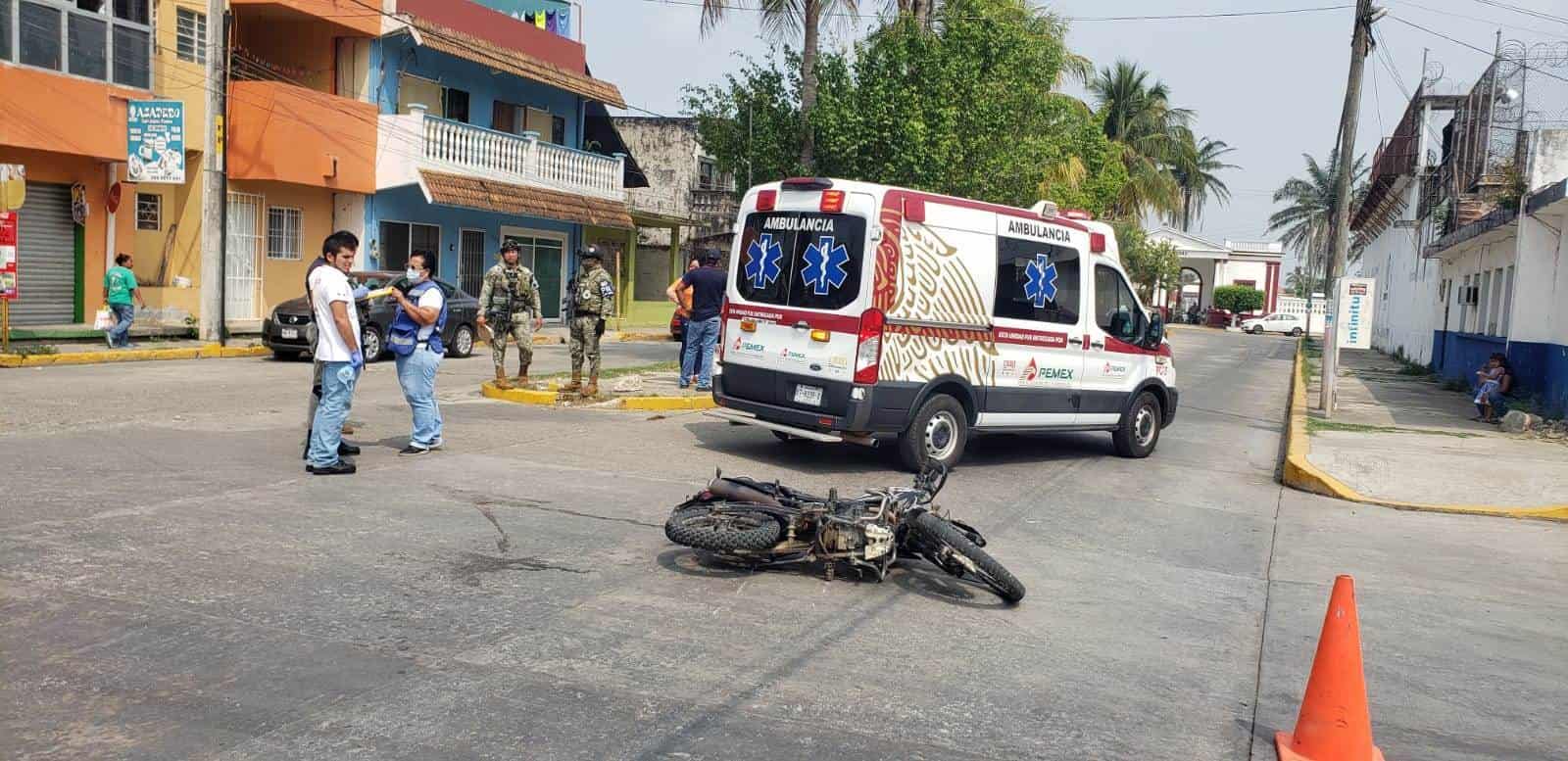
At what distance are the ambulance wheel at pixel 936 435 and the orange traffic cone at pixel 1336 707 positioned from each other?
5709mm

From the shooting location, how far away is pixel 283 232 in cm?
2523

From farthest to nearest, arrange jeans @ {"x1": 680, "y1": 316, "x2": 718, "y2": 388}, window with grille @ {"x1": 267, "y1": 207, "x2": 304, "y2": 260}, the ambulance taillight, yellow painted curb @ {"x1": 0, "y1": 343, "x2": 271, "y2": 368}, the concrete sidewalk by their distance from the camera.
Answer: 1. window with grille @ {"x1": 267, "y1": 207, "x2": 304, "y2": 260}
2. yellow painted curb @ {"x1": 0, "y1": 343, "x2": 271, "y2": 368}
3. jeans @ {"x1": 680, "y1": 316, "x2": 718, "y2": 388}
4. the concrete sidewalk
5. the ambulance taillight

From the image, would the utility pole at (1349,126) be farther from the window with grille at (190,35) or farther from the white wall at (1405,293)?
the window with grille at (190,35)

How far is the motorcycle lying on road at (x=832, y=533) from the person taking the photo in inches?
248

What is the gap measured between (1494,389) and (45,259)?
75.0 ft

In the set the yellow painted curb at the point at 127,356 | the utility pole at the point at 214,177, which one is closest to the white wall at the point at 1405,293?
the yellow painted curb at the point at 127,356

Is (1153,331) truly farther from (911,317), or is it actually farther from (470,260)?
(470,260)

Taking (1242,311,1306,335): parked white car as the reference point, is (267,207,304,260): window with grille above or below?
above

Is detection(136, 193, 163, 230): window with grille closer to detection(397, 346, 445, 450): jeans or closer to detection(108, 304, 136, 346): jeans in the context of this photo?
Answer: detection(108, 304, 136, 346): jeans

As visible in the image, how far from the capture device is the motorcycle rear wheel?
249 inches

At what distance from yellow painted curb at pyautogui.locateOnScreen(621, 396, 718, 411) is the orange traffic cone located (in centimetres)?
987

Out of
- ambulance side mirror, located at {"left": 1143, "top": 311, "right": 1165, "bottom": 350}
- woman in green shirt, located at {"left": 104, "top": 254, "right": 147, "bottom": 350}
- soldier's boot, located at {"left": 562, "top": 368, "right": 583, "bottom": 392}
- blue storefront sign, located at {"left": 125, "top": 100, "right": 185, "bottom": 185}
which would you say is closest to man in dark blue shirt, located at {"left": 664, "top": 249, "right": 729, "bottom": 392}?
soldier's boot, located at {"left": 562, "top": 368, "right": 583, "bottom": 392}

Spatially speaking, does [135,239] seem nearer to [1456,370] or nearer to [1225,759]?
[1225,759]

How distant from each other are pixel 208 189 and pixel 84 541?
51.0 ft
